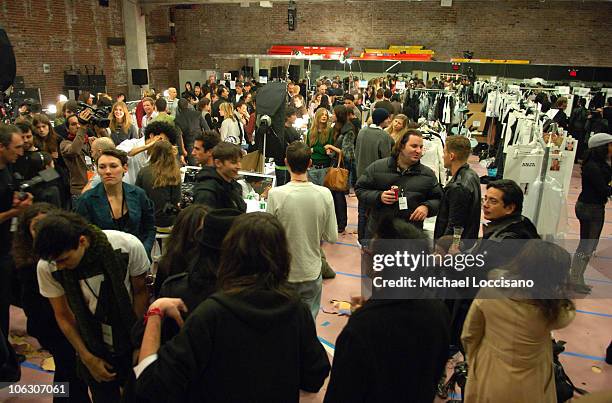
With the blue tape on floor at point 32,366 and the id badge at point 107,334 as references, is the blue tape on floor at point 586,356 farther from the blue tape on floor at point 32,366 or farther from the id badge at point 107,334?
the blue tape on floor at point 32,366

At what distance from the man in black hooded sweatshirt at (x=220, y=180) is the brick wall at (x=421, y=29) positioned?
1494 cm

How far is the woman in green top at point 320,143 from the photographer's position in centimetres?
534

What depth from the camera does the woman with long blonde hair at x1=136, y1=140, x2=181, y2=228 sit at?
3.47 metres

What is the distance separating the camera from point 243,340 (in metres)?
1.33

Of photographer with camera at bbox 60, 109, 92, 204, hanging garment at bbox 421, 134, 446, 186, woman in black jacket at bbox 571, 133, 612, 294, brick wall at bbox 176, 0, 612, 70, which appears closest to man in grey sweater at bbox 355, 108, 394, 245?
hanging garment at bbox 421, 134, 446, 186

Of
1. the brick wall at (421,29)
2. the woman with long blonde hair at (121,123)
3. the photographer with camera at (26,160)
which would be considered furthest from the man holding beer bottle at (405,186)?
the brick wall at (421,29)

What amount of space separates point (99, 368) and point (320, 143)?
380 centimetres

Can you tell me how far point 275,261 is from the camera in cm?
142

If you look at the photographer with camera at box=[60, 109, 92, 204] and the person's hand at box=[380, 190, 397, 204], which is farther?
the photographer with camera at box=[60, 109, 92, 204]

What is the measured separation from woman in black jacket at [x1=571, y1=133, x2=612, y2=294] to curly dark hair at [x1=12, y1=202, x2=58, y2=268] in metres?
4.16

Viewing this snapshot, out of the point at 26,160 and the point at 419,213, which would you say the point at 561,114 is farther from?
the point at 26,160

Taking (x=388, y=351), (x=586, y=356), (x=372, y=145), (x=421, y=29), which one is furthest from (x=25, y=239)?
(x=421, y=29)

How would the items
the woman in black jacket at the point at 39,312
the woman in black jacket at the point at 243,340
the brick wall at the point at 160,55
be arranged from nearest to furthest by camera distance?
the woman in black jacket at the point at 243,340 → the woman in black jacket at the point at 39,312 → the brick wall at the point at 160,55

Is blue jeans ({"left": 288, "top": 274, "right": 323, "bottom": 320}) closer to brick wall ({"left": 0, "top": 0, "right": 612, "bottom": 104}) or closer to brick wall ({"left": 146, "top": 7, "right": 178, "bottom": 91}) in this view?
brick wall ({"left": 0, "top": 0, "right": 612, "bottom": 104})
